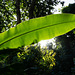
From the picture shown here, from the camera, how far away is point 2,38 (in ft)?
1.95

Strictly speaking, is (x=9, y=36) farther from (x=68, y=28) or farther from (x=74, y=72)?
(x=74, y=72)

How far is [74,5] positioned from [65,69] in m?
5.07

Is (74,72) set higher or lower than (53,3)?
lower

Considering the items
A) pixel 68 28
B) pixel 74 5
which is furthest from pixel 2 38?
pixel 74 5

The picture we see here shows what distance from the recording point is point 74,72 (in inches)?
192

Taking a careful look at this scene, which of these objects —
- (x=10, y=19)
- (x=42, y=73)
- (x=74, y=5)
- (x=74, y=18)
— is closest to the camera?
(x=74, y=18)

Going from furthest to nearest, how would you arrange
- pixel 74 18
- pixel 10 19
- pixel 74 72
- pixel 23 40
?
1. pixel 10 19
2. pixel 74 72
3. pixel 23 40
4. pixel 74 18

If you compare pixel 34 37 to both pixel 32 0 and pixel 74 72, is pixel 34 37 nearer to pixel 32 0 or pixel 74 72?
pixel 74 72

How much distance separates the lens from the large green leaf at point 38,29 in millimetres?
495

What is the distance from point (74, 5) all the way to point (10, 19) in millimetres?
5027

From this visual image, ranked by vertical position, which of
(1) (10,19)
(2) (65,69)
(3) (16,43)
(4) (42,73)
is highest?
(1) (10,19)

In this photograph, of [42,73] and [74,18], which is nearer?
[74,18]

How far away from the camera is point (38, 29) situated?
0.55 meters

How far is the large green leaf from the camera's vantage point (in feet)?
1.62
